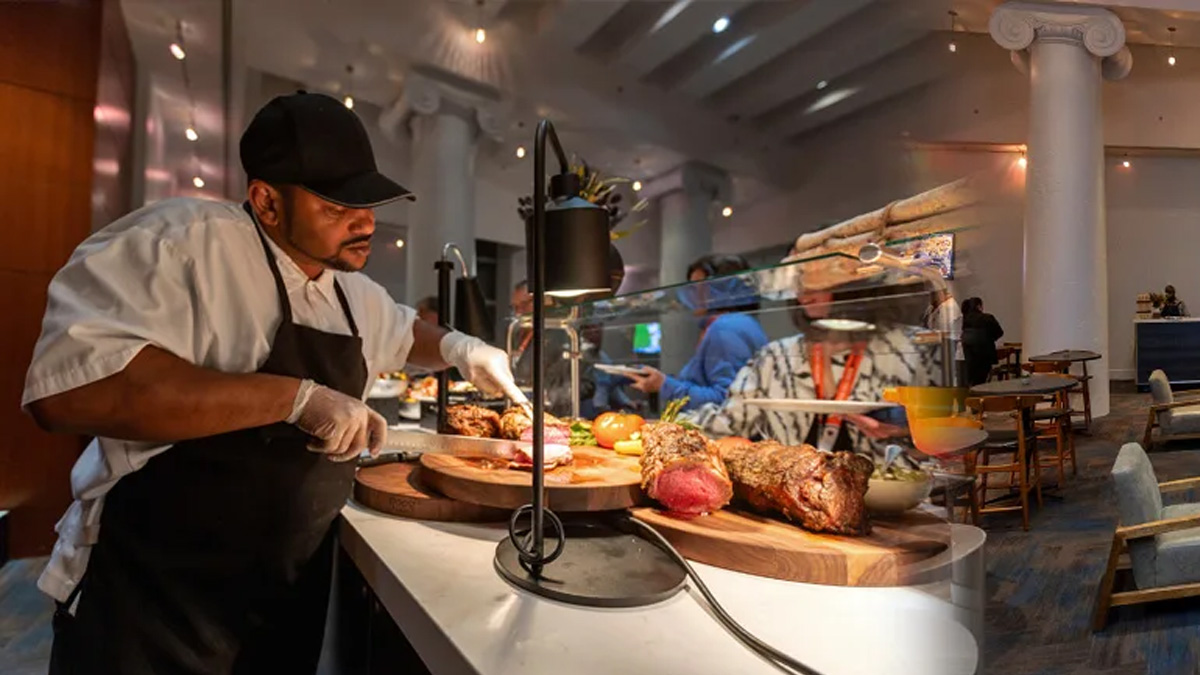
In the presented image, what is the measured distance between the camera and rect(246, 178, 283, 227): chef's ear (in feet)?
3.57

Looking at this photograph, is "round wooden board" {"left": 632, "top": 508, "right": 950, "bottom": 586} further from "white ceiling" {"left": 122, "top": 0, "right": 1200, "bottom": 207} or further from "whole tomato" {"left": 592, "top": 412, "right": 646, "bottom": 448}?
"white ceiling" {"left": 122, "top": 0, "right": 1200, "bottom": 207}

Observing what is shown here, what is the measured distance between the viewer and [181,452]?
103cm

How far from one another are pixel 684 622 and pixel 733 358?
1.99 meters

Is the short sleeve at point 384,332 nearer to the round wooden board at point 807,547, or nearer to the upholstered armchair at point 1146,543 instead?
the round wooden board at point 807,547

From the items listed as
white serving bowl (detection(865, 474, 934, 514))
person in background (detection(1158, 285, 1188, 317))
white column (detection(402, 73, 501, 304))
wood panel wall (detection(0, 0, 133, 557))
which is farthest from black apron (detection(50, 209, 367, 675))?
white column (detection(402, 73, 501, 304))

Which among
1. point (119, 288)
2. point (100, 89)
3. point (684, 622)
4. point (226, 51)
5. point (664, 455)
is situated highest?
point (226, 51)

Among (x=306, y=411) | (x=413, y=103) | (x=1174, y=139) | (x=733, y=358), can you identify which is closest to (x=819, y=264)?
(x=1174, y=139)

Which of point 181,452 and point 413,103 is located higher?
point 413,103

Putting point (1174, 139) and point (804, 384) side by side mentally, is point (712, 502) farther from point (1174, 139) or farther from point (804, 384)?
point (804, 384)

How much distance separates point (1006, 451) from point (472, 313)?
204 centimetres

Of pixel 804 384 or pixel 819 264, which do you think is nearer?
pixel 819 264

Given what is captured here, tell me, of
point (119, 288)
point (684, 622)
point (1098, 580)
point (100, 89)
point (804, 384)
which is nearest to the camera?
point (1098, 580)

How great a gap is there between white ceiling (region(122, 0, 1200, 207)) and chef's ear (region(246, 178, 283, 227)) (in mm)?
2828

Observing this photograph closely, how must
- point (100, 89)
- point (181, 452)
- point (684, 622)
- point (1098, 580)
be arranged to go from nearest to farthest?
point (1098, 580)
point (684, 622)
point (181, 452)
point (100, 89)
